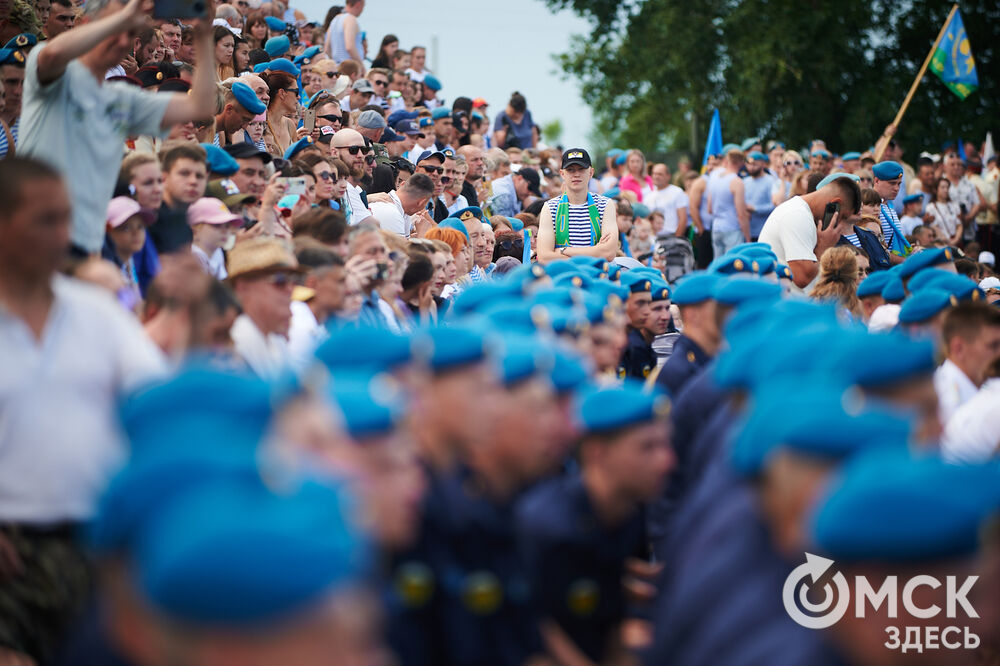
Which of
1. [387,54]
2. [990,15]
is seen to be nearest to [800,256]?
[387,54]

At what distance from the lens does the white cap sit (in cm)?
800

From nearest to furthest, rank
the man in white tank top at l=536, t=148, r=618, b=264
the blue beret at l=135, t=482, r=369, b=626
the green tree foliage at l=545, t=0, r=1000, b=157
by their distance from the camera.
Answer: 1. the blue beret at l=135, t=482, r=369, b=626
2. the man in white tank top at l=536, t=148, r=618, b=264
3. the green tree foliage at l=545, t=0, r=1000, b=157

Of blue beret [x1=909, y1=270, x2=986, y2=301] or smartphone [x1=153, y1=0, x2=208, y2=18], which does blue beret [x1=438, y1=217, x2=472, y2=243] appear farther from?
smartphone [x1=153, y1=0, x2=208, y2=18]

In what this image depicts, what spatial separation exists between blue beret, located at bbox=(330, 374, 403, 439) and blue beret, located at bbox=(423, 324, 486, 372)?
0.59m

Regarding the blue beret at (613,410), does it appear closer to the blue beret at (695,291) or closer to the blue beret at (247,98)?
the blue beret at (695,291)

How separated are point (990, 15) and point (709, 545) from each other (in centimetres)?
2993

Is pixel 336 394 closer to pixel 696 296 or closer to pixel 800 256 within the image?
pixel 696 296

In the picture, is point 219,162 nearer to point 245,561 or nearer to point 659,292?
point 659,292

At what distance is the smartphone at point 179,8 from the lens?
5.76 metres

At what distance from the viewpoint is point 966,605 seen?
8.53ft

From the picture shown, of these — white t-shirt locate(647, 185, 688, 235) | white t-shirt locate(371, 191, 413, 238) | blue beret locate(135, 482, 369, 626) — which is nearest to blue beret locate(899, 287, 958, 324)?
white t-shirt locate(371, 191, 413, 238)

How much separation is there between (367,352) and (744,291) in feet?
10.4

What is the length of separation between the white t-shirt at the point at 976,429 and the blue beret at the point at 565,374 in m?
1.94

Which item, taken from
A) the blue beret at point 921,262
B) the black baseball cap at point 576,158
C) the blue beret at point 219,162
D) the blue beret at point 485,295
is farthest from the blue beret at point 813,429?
the black baseball cap at point 576,158
